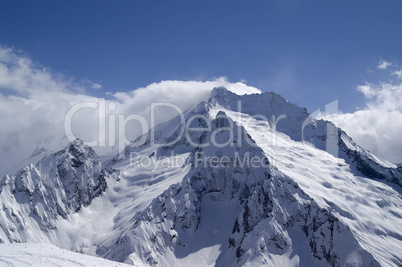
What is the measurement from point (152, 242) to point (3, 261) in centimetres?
13197

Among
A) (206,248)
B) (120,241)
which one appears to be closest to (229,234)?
(206,248)

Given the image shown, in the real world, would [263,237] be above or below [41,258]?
below

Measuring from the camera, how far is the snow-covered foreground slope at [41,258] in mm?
56734

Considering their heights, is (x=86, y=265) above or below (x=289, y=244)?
above

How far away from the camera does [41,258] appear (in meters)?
59.1

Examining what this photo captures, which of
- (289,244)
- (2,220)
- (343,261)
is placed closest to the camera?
(343,261)

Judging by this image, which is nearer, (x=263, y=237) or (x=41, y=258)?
(x=41, y=258)

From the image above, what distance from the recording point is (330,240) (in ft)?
566

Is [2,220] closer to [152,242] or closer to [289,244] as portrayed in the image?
[152,242]

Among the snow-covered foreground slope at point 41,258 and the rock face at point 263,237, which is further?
the rock face at point 263,237

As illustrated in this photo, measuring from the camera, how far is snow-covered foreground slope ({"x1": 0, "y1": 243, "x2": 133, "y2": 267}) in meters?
56.7

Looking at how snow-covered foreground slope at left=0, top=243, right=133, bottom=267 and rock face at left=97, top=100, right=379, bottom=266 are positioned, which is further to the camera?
rock face at left=97, top=100, right=379, bottom=266

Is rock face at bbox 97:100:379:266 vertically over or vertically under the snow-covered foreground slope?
under

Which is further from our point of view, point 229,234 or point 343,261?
point 229,234
